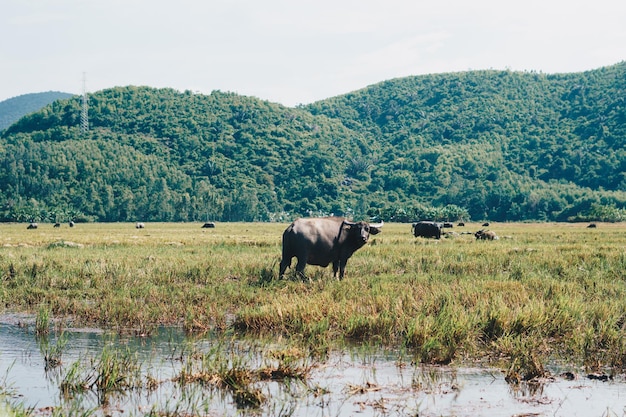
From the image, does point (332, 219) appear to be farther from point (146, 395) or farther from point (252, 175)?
point (252, 175)

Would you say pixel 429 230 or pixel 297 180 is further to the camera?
pixel 297 180

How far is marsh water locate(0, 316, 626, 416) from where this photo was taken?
25.3 ft

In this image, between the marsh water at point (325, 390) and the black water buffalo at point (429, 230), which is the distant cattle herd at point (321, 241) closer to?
the marsh water at point (325, 390)

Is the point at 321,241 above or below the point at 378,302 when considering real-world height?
above

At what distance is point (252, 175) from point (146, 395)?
176 m

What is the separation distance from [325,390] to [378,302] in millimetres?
5106

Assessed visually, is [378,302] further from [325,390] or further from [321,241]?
[325,390]

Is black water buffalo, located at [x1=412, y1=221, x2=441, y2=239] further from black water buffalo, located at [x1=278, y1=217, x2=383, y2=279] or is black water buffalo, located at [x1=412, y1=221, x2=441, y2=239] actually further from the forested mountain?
the forested mountain

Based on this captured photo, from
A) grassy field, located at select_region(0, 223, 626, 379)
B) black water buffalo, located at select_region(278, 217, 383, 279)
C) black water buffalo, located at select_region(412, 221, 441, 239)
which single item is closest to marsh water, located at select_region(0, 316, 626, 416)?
grassy field, located at select_region(0, 223, 626, 379)

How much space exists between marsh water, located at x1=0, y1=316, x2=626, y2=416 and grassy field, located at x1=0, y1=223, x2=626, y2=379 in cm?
58

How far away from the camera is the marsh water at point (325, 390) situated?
25.3ft

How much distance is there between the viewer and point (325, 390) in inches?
330

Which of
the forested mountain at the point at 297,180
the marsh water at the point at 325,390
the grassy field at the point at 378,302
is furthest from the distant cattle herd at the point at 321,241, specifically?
the forested mountain at the point at 297,180

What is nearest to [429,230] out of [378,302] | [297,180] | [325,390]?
[378,302]
